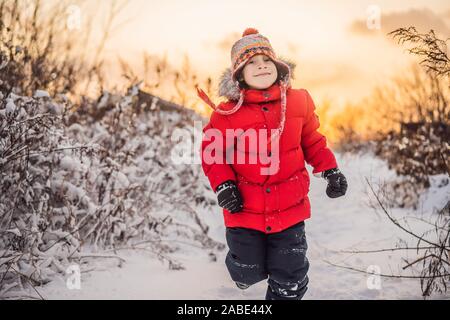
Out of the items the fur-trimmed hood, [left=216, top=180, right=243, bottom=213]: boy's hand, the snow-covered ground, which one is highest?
the fur-trimmed hood

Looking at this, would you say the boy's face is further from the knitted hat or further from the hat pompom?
the hat pompom

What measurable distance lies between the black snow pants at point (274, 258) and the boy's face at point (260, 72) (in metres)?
0.82

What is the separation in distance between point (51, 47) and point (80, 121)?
740 mm

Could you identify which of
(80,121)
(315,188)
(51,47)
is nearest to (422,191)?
(315,188)

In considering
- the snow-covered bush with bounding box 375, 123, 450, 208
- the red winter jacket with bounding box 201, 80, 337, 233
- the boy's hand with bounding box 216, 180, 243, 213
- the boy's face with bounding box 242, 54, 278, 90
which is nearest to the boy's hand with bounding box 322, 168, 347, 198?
the red winter jacket with bounding box 201, 80, 337, 233

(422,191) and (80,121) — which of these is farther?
Result: (422,191)

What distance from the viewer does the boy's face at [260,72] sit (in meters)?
2.39

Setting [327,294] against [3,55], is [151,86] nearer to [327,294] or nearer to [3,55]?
[3,55]

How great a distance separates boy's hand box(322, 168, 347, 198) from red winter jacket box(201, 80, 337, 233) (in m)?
0.05

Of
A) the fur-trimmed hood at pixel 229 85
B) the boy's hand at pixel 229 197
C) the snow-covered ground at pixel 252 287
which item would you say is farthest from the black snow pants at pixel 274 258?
the fur-trimmed hood at pixel 229 85

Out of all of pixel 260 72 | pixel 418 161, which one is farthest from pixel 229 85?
pixel 418 161

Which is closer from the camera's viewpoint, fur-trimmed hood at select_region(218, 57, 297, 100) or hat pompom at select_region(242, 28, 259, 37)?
fur-trimmed hood at select_region(218, 57, 297, 100)

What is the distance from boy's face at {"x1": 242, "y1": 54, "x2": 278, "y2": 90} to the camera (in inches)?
94.1

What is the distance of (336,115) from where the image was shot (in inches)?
535
